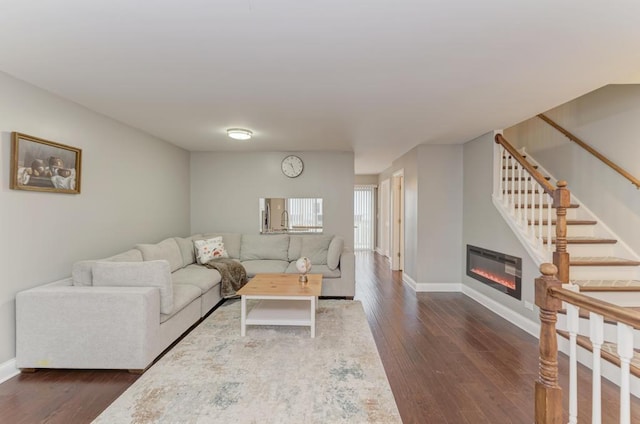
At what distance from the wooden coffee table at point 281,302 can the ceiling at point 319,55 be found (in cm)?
184

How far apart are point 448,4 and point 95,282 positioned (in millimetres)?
3298

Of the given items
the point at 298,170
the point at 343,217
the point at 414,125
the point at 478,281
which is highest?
the point at 414,125

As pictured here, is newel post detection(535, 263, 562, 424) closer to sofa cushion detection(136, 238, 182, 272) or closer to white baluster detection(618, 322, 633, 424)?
white baluster detection(618, 322, 633, 424)

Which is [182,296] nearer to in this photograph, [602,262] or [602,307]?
[602,307]

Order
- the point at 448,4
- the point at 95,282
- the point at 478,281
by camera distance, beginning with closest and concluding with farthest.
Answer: the point at 448,4
the point at 95,282
the point at 478,281

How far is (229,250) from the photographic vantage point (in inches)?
198

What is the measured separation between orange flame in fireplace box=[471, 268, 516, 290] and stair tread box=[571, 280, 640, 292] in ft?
2.30

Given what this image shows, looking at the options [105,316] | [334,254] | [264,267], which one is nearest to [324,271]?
[334,254]

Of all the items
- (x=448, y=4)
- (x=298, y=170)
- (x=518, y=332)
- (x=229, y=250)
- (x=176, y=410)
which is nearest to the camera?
(x=448, y=4)

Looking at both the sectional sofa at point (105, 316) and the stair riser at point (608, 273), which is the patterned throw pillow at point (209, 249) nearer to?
the sectional sofa at point (105, 316)

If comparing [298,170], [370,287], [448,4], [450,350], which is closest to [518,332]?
[450,350]

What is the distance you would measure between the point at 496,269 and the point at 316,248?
8.20ft

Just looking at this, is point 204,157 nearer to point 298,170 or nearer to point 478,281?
point 298,170

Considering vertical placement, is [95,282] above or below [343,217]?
below
